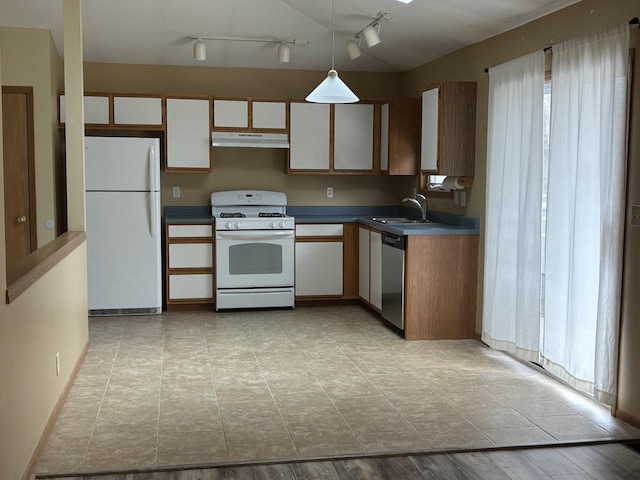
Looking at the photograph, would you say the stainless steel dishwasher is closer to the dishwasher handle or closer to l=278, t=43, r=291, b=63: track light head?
the dishwasher handle

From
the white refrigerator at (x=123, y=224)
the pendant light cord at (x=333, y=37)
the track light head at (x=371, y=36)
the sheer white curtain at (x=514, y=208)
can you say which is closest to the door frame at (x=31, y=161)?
the white refrigerator at (x=123, y=224)

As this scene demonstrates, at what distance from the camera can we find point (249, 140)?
6816 mm

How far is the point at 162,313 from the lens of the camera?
666 centimetres

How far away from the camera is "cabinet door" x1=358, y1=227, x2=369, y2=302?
6.68m

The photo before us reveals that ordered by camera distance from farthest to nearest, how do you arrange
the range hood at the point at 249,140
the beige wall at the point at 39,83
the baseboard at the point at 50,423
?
the range hood at the point at 249,140
the beige wall at the point at 39,83
the baseboard at the point at 50,423

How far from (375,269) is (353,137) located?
146 centimetres

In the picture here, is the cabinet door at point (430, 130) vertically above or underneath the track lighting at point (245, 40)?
underneath

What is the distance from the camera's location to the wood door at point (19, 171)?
6191 millimetres

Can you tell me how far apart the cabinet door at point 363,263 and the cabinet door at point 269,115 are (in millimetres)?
1276

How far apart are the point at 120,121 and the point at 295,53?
1780mm

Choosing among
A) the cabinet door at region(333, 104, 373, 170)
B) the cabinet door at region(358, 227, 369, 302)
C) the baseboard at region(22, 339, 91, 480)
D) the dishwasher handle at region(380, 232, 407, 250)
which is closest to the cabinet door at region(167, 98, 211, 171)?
the cabinet door at region(333, 104, 373, 170)

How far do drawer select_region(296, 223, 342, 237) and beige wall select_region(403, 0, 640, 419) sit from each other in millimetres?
1103

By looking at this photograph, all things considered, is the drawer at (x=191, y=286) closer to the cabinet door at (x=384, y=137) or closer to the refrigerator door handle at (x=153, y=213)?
the refrigerator door handle at (x=153, y=213)

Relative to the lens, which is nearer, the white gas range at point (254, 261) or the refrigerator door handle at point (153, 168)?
the refrigerator door handle at point (153, 168)
